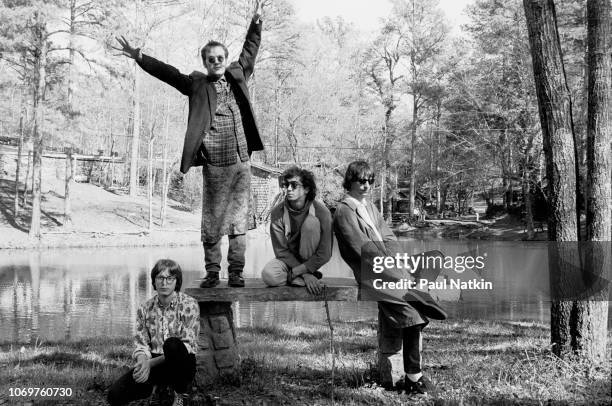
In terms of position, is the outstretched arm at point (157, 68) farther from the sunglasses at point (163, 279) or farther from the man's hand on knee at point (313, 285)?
the man's hand on knee at point (313, 285)

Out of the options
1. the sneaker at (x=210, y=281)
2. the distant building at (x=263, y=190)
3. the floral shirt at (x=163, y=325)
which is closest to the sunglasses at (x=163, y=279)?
the floral shirt at (x=163, y=325)

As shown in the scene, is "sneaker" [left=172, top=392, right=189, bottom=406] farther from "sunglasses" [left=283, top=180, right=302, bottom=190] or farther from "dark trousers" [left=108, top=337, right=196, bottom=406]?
"sunglasses" [left=283, top=180, right=302, bottom=190]

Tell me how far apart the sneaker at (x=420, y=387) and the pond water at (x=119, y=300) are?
0.66 metres

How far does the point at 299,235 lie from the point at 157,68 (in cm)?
182

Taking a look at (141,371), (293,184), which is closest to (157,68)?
(293,184)

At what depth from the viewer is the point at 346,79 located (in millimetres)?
39656

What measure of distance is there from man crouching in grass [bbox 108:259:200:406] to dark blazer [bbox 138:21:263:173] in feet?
3.55

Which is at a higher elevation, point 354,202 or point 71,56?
point 71,56

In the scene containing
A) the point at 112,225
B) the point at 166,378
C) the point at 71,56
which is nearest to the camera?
the point at 166,378

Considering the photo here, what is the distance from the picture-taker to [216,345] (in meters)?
4.72

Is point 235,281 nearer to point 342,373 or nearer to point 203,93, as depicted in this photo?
point 342,373

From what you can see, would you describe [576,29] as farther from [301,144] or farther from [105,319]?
[105,319]

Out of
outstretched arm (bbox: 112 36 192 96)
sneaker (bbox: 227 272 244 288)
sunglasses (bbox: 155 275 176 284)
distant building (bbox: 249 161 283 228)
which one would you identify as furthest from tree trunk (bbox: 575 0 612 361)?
distant building (bbox: 249 161 283 228)

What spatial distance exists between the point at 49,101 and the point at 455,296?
77.3 ft
